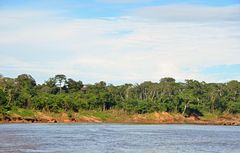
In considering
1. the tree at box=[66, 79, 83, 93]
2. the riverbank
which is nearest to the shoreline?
the riverbank

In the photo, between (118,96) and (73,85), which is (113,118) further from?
(73,85)

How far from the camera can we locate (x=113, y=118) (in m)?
128

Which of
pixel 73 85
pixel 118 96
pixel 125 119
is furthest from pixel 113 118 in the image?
pixel 73 85

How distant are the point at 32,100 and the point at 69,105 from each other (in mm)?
10268

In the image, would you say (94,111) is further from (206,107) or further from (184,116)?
(206,107)

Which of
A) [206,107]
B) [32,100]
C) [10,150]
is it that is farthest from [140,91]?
[10,150]

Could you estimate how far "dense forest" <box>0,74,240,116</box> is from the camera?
384 feet

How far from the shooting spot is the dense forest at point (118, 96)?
117 m

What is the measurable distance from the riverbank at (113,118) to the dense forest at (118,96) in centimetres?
158

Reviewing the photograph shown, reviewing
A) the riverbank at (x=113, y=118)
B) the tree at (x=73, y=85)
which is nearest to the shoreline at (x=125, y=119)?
the riverbank at (x=113, y=118)

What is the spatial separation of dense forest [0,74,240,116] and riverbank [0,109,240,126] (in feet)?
5.19

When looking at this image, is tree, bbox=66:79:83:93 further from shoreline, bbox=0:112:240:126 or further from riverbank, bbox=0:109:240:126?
shoreline, bbox=0:112:240:126

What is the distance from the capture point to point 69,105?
122m

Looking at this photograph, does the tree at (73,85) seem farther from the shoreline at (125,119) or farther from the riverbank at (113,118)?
the shoreline at (125,119)
